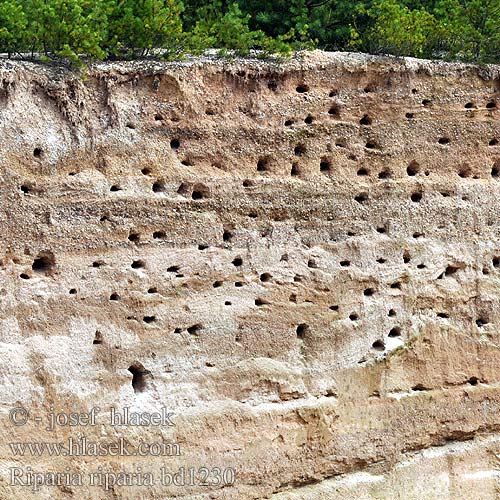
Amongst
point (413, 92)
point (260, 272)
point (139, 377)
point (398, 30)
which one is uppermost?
point (398, 30)

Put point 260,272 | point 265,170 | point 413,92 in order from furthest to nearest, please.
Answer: point 413,92 < point 265,170 < point 260,272

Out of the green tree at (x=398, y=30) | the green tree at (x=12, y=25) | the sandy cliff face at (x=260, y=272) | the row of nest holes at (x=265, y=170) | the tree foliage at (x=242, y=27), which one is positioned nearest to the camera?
the sandy cliff face at (x=260, y=272)

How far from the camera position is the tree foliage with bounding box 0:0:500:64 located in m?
9.17

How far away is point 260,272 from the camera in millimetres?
9555

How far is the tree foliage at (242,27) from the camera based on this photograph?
9.17 m

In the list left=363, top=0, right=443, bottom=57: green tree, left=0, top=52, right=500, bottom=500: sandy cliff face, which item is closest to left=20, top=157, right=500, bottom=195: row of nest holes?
left=0, top=52, right=500, bottom=500: sandy cliff face

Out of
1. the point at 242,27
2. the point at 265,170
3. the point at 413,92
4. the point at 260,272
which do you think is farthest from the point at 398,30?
the point at 260,272

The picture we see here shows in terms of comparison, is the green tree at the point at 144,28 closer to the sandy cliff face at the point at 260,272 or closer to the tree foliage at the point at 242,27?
the tree foliage at the point at 242,27

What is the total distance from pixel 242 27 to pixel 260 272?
2.27m

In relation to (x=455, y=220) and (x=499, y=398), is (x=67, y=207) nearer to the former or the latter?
(x=455, y=220)

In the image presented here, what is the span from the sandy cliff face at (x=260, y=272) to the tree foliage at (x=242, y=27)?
0.31 meters

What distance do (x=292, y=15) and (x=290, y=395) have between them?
4164mm

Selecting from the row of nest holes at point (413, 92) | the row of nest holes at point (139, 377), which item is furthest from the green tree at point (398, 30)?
the row of nest holes at point (139, 377)

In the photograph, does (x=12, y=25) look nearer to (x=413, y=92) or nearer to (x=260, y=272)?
(x=260, y=272)
